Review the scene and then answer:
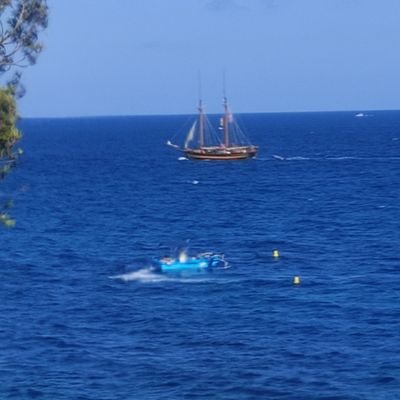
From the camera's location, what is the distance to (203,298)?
48.7m

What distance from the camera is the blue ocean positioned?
35.2m

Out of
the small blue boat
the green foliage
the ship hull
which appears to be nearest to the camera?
the green foliage

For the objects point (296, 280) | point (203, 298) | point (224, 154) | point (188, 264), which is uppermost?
point (224, 154)

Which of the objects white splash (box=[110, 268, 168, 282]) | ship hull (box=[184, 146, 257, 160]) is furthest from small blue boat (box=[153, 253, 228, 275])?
ship hull (box=[184, 146, 257, 160])

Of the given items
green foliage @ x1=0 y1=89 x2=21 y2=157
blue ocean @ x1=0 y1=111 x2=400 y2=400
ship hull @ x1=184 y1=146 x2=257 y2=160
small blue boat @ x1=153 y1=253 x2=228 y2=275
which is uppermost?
green foliage @ x1=0 y1=89 x2=21 y2=157

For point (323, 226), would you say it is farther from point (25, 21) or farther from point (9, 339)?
point (25, 21)

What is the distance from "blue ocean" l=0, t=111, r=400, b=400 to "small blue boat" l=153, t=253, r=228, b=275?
78 cm

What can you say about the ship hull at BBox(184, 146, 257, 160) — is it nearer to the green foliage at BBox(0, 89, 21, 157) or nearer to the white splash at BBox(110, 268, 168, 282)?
the white splash at BBox(110, 268, 168, 282)

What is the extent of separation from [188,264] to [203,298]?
7397 mm

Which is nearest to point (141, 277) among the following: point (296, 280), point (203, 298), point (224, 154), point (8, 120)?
point (203, 298)

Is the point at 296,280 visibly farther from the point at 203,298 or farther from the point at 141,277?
the point at 141,277

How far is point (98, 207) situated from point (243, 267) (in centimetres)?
3537

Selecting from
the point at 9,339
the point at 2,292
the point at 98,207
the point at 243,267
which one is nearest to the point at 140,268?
the point at 243,267

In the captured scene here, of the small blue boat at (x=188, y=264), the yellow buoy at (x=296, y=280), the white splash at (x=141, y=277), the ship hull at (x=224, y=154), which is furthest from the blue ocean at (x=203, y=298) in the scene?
the ship hull at (x=224, y=154)
